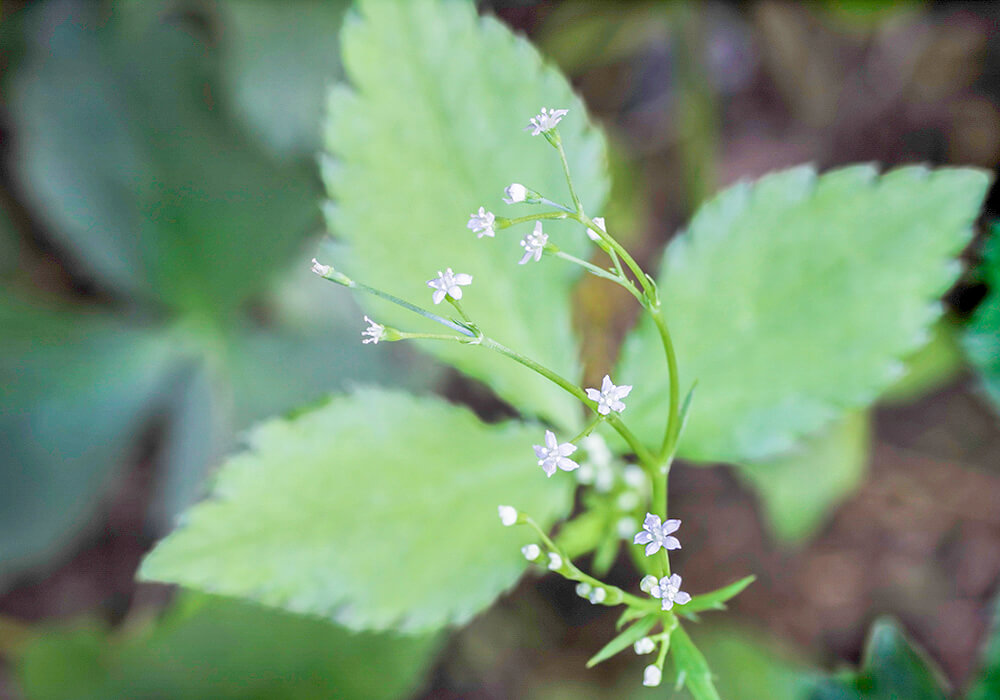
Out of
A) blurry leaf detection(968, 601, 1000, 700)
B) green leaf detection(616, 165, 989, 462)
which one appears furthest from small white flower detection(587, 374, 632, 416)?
blurry leaf detection(968, 601, 1000, 700)

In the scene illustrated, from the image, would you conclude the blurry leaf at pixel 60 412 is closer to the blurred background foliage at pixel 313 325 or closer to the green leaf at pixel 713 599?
the blurred background foliage at pixel 313 325

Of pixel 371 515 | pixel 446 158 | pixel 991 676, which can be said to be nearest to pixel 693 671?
pixel 371 515

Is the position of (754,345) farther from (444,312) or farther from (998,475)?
(998,475)

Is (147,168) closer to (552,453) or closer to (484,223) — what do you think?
(484,223)

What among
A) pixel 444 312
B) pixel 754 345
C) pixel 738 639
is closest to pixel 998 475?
pixel 738 639

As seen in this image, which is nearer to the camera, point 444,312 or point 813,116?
point 444,312

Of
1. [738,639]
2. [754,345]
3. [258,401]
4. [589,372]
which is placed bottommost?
[738,639]

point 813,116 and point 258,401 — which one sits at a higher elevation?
point 813,116
